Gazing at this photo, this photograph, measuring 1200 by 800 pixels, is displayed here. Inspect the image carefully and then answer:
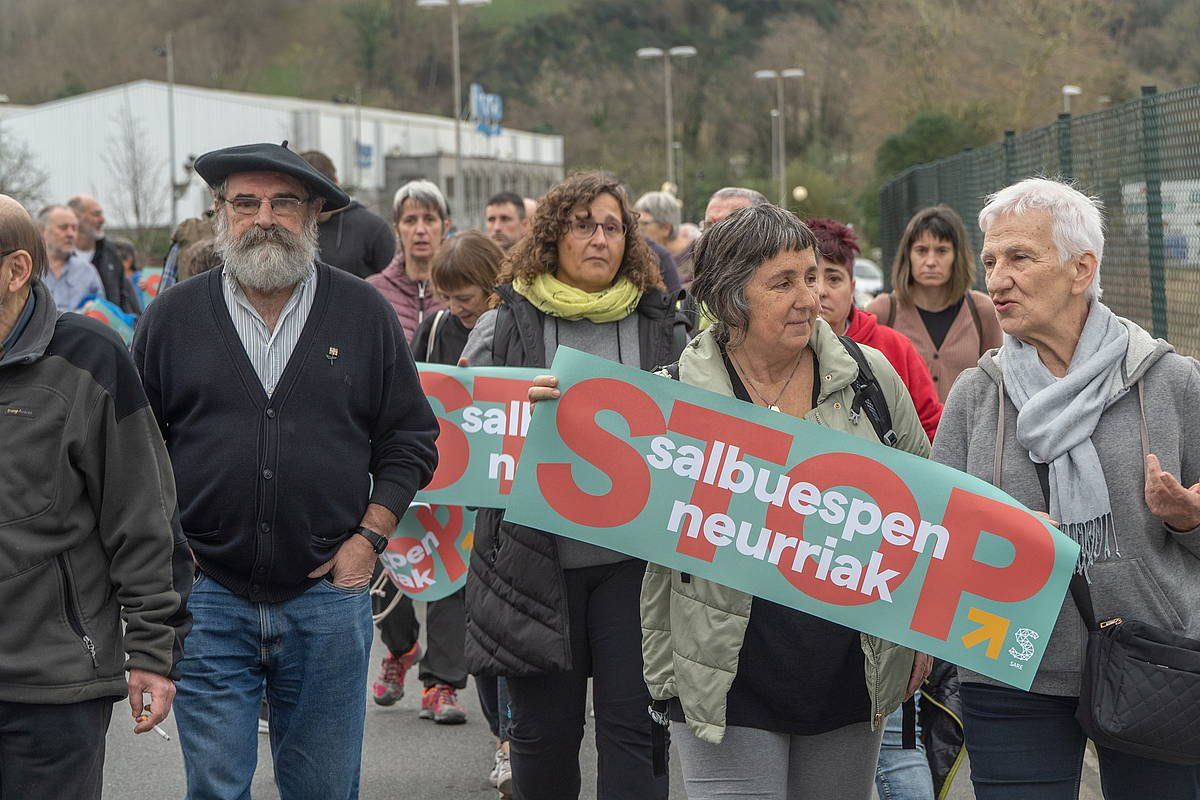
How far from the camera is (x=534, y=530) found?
14.5 feet

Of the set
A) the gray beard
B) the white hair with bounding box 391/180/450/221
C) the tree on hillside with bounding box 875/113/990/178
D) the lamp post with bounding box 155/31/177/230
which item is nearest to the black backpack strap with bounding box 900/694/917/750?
the gray beard

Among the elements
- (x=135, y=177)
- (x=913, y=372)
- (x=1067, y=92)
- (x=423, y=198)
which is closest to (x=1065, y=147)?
(x=423, y=198)

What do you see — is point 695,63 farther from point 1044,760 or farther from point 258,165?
point 1044,760

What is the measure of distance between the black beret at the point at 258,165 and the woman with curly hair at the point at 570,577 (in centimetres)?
88

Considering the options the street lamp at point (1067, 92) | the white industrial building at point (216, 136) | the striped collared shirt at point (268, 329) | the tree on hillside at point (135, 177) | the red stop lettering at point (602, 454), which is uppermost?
the white industrial building at point (216, 136)

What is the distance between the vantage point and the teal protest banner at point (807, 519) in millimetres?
3443

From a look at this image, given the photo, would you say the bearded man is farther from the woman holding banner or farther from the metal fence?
the metal fence

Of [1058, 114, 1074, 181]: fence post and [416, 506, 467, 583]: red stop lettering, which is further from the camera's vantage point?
[1058, 114, 1074, 181]: fence post

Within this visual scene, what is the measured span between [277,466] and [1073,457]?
1.87 m

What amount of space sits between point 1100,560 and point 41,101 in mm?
112681

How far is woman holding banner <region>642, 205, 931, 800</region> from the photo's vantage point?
3498 mm

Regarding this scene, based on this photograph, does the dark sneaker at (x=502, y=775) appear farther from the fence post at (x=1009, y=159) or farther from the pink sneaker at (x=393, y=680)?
the fence post at (x=1009, y=159)

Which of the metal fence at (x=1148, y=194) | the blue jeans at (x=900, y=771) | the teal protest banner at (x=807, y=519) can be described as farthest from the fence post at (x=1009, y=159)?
the teal protest banner at (x=807, y=519)

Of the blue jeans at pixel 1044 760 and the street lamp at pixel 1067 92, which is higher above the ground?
the street lamp at pixel 1067 92
